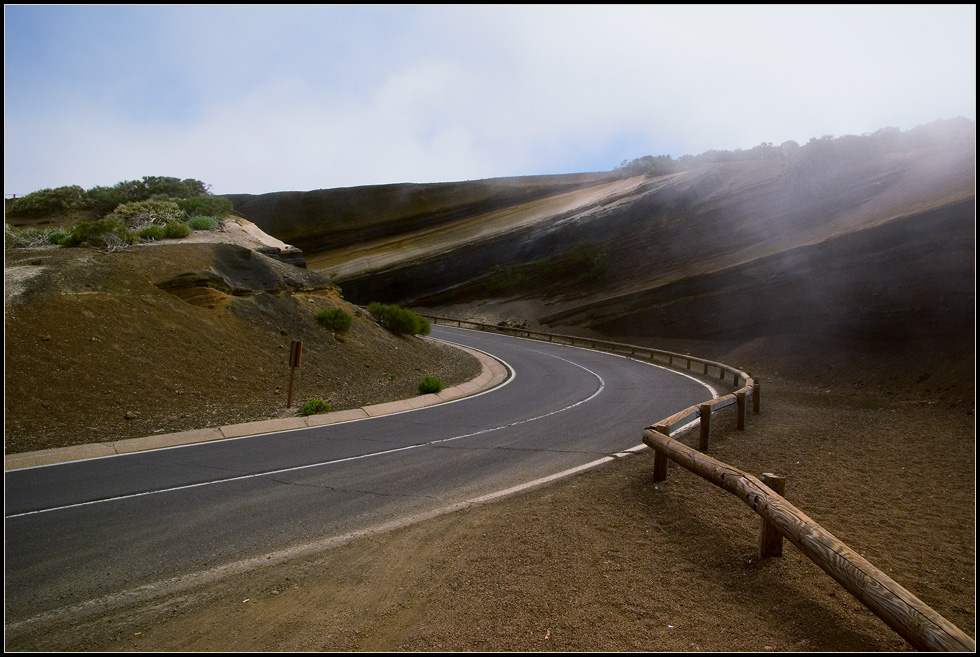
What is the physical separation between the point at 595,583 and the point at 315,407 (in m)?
10.0

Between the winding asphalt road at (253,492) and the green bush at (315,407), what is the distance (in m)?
1.12

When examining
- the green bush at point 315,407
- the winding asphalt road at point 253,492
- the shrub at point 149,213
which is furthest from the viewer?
the shrub at point 149,213

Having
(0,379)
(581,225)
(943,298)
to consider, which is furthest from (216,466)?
(581,225)

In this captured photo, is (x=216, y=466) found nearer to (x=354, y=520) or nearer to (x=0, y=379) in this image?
(x=354, y=520)

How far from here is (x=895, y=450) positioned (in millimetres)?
10289

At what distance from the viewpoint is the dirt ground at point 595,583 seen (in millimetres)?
4223

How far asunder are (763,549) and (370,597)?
11.4ft

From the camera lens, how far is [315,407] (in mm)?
13742

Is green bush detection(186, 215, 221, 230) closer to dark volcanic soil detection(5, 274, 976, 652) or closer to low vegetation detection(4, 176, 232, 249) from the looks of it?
low vegetation detection(4, 176, 232, 249)

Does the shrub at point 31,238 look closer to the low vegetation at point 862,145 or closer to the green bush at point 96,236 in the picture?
the green bush at point 96,236

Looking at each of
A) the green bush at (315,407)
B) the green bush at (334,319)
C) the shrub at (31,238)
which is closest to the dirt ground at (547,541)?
the green bush at (315,407)

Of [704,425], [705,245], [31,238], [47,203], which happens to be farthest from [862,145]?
[47,203]

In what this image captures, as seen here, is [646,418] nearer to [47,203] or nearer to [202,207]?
[202,207]

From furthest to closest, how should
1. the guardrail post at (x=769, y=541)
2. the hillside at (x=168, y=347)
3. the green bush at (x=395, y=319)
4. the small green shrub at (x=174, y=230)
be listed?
the green bush at (x=395, y=319) → the small green shrub at (x=174, y=230) → the hillside at (x=168, y=347) → the guardrail post at (x=769, y=541)
